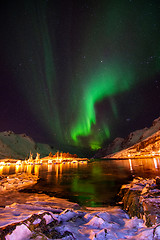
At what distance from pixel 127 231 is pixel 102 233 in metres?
1.36

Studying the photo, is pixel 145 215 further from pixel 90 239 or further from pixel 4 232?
pixel 4 232

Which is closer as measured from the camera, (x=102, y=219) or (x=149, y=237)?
(x=149, y=237)

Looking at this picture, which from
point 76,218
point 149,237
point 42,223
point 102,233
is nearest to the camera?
point 149,237

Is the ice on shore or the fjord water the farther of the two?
the fjord water

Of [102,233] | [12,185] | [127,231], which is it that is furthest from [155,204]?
[12,185]

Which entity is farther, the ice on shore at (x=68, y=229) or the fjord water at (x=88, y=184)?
the fjord water at (x=88, y=184)

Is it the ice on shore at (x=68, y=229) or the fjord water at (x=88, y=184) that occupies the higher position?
the ice on shore at (x=68, y=229)

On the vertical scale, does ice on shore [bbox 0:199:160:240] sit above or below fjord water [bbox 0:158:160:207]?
above

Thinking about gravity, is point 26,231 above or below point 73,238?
above

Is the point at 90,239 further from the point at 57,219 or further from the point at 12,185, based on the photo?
the point at 12,185

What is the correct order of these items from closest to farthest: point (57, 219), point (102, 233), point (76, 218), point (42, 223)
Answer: point (102, 233) < point (42, 223) < point (57, 219) < point (76, 218)

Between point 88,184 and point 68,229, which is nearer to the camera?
point 68,229

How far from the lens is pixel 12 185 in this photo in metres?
19.0

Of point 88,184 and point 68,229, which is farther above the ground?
point 68,229
